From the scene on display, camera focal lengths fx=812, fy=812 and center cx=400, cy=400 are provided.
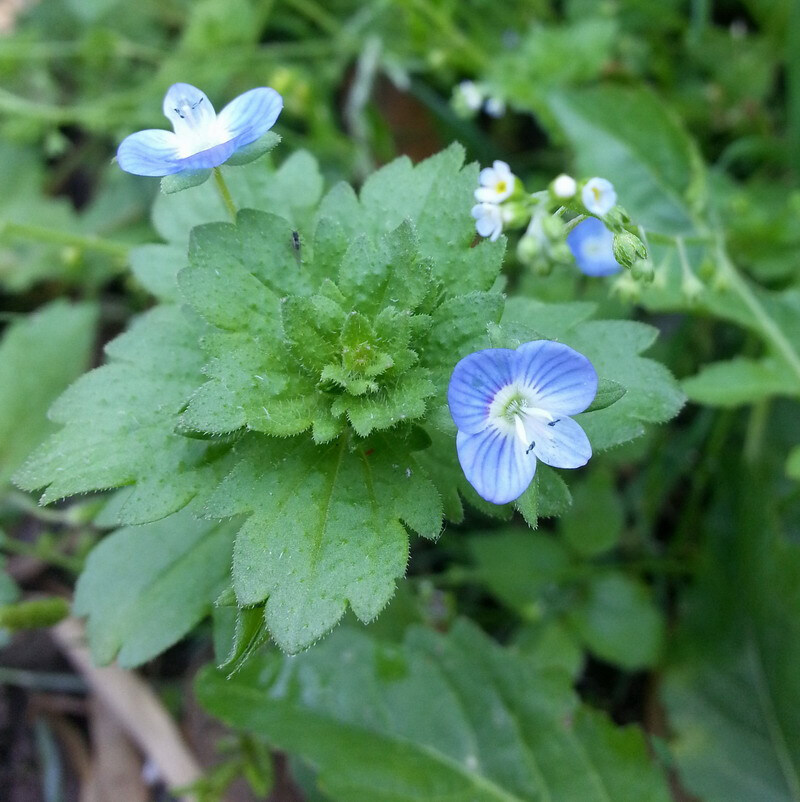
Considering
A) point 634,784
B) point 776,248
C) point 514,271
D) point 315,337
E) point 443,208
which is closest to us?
point 315,337

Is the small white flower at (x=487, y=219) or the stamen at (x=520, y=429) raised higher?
the small white flower at (x=487, y=219)

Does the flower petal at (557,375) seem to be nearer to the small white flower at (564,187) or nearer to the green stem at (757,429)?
the small white flower at (564,187)

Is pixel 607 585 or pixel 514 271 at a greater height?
pixel 514 271

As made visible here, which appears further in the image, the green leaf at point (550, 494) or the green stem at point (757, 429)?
the green stem at point (757, 429)

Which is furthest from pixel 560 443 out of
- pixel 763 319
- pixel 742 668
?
pixel 742 668

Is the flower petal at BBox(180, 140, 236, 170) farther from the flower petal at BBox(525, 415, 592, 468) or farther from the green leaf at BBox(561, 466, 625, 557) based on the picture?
the green leaf at BBox(561, 466, 625, 557)

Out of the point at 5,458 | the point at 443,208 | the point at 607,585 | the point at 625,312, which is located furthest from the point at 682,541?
the point at 5,458

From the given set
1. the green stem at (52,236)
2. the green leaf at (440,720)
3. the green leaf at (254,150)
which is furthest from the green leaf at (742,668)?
the green stem at (52,236)

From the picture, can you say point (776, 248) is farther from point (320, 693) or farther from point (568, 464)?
point (320, 693)
